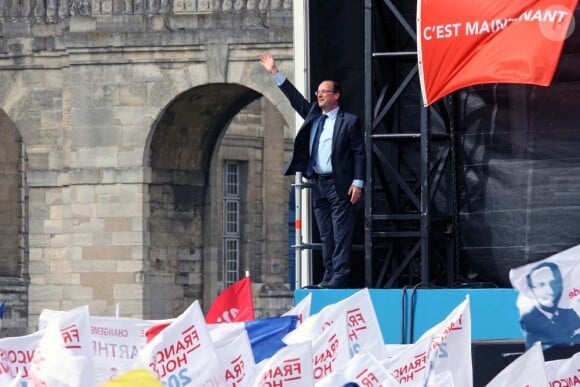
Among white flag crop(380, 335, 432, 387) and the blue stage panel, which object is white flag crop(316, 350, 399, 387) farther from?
the blue stage panel

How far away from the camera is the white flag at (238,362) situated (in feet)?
38.8

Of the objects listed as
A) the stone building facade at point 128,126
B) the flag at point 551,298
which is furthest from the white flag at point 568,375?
A: the stone building facade at point 128,126

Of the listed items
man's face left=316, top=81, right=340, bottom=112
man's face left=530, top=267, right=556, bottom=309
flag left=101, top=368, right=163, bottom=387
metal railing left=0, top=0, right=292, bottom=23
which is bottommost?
flag left=101, top=368, right=163, bottom=387

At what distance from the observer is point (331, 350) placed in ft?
41.7

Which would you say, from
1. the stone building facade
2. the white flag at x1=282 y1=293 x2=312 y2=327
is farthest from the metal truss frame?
the stone building facade

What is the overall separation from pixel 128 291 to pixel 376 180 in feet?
47.0

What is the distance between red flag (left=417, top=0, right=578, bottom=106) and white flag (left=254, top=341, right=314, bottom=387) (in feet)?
16.0

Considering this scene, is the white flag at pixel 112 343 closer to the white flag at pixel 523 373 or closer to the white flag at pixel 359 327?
the white flag at pixel 359 327

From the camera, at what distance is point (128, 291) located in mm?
30781

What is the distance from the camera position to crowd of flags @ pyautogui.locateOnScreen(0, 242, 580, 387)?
1080cm

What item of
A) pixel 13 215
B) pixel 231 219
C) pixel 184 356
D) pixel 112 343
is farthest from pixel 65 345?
pixel 231 219

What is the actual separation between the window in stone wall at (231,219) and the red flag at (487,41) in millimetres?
25216

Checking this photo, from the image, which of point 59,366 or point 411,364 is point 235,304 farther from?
point 59,366

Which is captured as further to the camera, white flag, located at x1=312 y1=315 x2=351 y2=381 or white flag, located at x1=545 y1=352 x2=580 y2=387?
white flag, located at x1=312 y1=315 x2=351 y2=381
